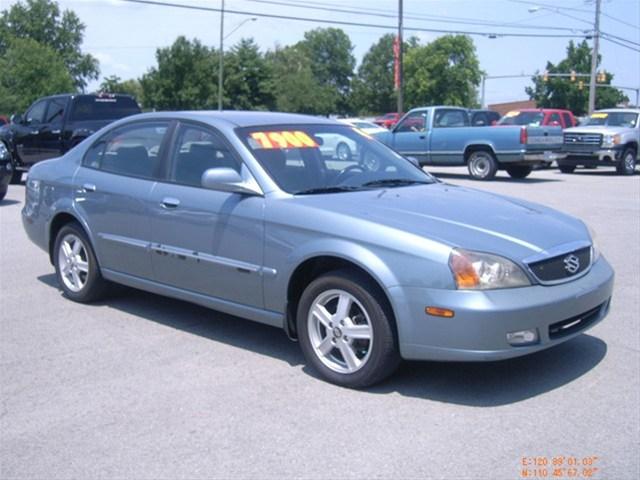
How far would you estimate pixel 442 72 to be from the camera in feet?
319

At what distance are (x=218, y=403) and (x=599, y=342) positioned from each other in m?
2.77

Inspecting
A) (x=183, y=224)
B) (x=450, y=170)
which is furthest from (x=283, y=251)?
(x=450, y=170)

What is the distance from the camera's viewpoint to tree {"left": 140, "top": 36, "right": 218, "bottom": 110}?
53.4 m

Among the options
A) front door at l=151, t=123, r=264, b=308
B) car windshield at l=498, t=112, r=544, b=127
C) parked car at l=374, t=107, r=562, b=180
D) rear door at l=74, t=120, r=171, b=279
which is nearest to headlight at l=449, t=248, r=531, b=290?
front door at l=151, t=123, r=264, b=308

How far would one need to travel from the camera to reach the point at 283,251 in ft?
16.7

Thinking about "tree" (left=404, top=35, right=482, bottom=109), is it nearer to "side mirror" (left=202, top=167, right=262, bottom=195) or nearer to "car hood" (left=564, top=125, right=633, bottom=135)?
"car hood" (left=564, top=125, right=633, bottom=135)

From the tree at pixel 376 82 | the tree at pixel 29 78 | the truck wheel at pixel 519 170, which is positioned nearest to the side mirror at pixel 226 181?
the truck wheel at pixel 519 170

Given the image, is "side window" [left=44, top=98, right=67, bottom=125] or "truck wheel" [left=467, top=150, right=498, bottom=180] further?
"truck wheel" [left=467, top=150, right=498, bottom=180]

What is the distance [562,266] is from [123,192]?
3.32 metres

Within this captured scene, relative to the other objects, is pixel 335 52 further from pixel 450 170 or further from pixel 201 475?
pixel 201 475

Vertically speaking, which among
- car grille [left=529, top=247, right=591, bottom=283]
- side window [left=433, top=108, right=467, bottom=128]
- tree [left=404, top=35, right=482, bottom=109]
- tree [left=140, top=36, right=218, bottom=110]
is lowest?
car grille [left=529, top=247, right=591, bottom=283]

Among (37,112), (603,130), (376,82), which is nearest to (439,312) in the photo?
(37,112)

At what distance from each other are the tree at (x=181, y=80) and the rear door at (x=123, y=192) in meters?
47.3

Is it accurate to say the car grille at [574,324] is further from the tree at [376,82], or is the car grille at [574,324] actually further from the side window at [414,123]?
the tree at [376,82]
